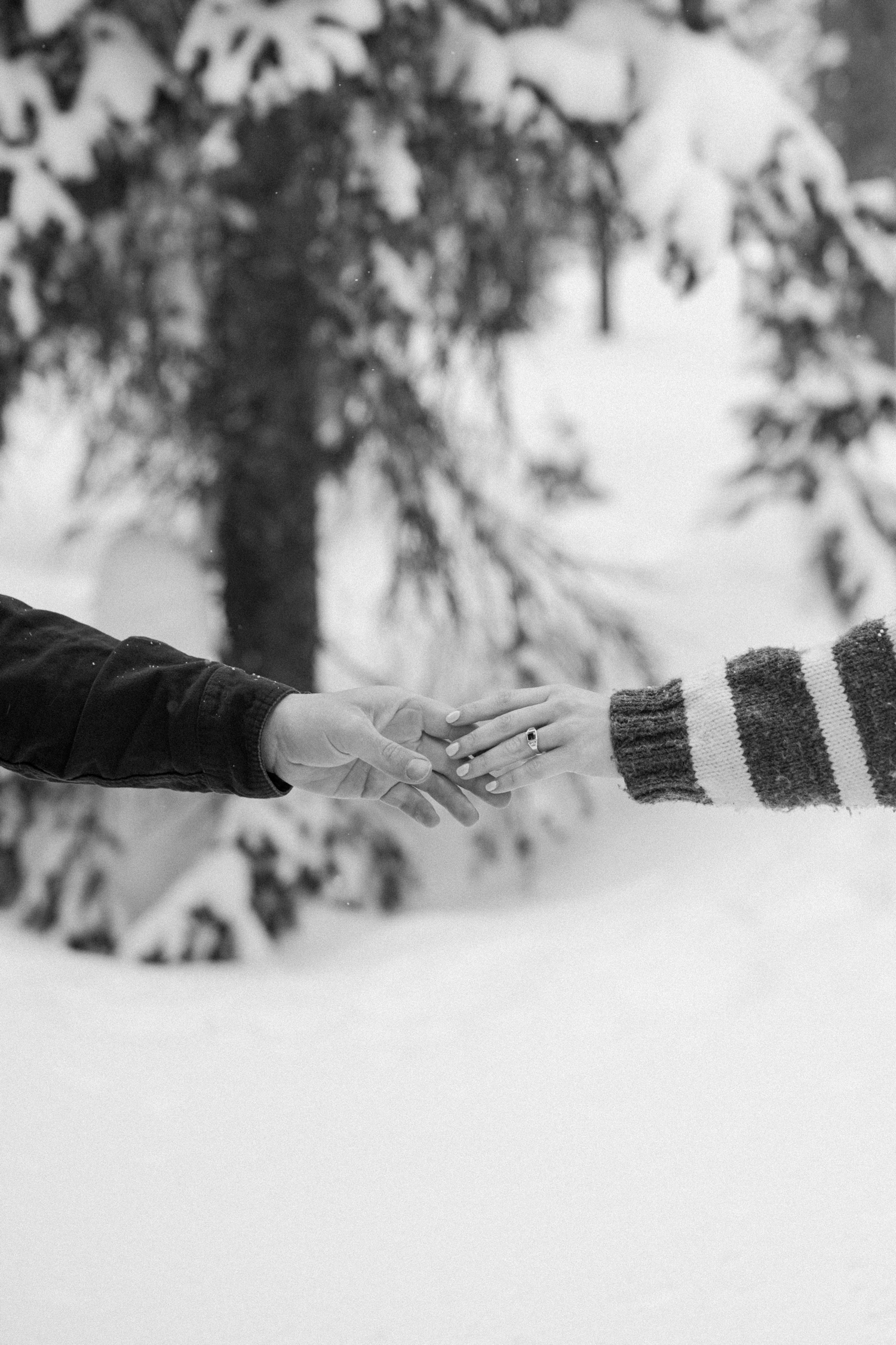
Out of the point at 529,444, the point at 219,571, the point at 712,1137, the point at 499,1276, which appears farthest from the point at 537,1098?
the point at 529,444

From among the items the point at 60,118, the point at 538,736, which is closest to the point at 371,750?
the point at 538,736

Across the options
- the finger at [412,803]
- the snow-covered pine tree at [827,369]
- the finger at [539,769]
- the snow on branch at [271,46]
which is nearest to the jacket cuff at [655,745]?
the finger at [539,769]

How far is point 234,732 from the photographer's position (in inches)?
85.4

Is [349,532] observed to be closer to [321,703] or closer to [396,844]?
[396,844]

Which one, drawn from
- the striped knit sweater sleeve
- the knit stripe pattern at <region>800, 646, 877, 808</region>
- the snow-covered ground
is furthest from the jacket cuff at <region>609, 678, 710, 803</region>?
the snow-covered ground

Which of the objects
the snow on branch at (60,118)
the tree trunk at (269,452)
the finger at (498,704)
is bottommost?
the finger at (498,704)

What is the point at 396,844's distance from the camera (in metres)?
4.76

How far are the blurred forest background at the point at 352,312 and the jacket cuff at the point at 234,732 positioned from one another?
205 cm

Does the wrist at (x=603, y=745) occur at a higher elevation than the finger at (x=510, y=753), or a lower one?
lower

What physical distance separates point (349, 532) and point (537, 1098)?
2818mm

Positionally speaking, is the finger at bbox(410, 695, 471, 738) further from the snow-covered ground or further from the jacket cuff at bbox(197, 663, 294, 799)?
the snow-covered ground

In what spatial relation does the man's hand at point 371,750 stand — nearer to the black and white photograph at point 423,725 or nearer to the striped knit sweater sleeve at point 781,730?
the black and white photograph at point 423,725

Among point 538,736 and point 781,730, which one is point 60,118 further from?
point 781,730

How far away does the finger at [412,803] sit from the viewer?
8.34 ft
